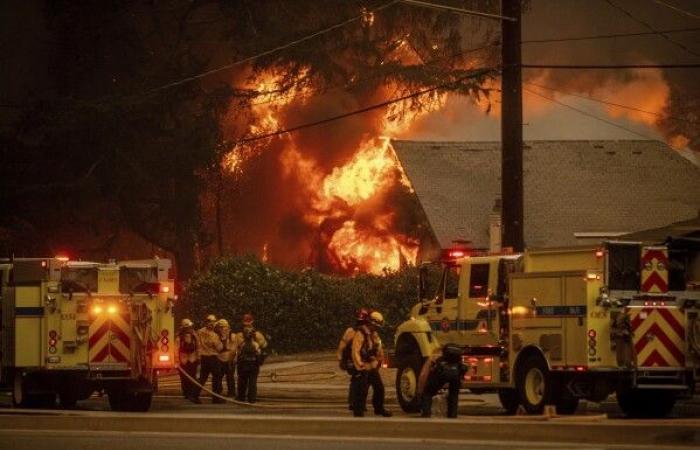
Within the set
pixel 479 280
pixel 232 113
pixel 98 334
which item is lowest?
pixel 98 334

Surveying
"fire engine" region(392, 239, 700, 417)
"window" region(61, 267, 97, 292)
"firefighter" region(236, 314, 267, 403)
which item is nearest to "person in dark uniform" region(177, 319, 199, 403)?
"firefighter" region(236, 314, 267, 403)

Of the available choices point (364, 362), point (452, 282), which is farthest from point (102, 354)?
point (452, 282)

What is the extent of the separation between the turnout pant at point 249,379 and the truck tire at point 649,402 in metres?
7.10

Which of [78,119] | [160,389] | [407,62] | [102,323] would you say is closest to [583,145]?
[407,62]

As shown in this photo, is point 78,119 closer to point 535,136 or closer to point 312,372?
point 312,372

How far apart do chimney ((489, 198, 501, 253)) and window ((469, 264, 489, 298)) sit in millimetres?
13103

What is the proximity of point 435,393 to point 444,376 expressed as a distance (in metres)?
0.56

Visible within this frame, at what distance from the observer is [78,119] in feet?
145

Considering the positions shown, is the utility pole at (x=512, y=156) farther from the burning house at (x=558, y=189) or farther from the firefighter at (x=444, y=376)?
the burning house at (x=558, y=189)

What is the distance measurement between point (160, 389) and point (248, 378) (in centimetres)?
571

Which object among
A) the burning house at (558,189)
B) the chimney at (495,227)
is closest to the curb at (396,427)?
the chimney at (495,227)

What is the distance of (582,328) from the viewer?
1984cm

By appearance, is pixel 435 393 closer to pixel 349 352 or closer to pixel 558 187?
pixel 349 352

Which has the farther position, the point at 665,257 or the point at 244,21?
the point at 244,21
